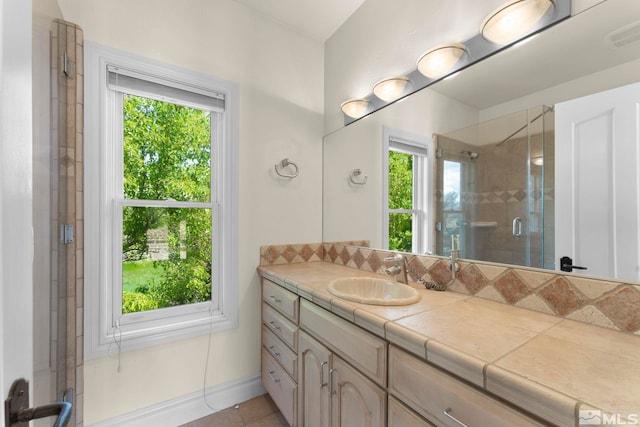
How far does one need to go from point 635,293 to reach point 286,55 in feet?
7.61

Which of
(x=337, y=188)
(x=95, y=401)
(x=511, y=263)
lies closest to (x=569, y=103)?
(x=511, y=263)

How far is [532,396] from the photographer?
56 cm

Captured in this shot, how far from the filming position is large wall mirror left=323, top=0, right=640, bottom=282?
927 millimetres

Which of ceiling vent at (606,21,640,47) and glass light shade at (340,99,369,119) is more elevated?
glass light shade at (340,99,369,119)

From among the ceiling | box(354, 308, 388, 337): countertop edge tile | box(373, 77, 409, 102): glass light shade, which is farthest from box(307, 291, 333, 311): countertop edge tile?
the ceiling

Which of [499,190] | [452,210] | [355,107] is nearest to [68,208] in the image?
[355,107]

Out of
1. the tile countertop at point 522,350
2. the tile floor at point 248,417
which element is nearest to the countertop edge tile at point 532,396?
the tile countertop at point 522,350

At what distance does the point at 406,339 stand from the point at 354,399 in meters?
0.42

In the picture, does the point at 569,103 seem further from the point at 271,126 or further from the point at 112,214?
the point at 112,214

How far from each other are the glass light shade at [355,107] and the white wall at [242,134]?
369 millimetres

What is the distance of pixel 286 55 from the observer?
6.91 ft

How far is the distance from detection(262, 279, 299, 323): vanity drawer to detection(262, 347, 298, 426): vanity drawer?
35cm

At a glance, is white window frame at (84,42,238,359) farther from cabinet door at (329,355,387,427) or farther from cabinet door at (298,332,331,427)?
cabinet door at (329,355,387,427)

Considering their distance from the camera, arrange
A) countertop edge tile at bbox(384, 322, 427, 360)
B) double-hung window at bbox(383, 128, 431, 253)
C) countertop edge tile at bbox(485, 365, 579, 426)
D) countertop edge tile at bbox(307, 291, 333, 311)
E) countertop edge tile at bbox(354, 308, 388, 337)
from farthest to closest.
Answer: double-hung window at bbox(383, 128, 431, 253)
countertop edge tile at bbox(307, 291, 333, 311)
countertop edge tile at bbox(354, 308, 388, 337)
countertop edge tile at bbox(384, 322, 427, 360)
countertop edge tile at bbox(485, 365, 579, 426)
